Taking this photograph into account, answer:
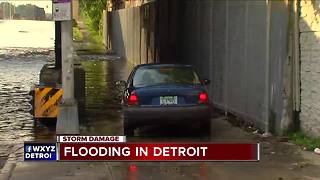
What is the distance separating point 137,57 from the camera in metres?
30.2

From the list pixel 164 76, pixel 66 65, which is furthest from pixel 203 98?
pixel 66 65

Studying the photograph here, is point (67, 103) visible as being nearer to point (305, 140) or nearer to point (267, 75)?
point (267, 75)

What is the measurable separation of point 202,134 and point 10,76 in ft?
48.2

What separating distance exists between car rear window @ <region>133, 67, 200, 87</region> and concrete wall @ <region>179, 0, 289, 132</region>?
4.50 ft

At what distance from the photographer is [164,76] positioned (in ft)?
38.7

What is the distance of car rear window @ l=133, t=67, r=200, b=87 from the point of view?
456 inches

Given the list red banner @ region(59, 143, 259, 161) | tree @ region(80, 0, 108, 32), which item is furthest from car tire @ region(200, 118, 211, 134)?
tree @ region(80, 0, 108, 32)

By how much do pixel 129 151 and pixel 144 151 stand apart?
150mm

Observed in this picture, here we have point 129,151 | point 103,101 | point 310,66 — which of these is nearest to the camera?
point 129,151

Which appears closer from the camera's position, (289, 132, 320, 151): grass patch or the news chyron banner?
the news chyron banner

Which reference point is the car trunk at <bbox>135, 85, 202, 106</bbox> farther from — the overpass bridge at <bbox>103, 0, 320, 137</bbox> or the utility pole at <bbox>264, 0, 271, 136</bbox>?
the overpass bridge at <bbox>103, 0, 320, 137</bbox>

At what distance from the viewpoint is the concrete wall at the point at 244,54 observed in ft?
37.2

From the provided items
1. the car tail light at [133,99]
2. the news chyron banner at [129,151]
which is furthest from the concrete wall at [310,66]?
the news chyron banner at [129,151]

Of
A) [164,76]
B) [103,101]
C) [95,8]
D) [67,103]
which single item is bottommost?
[103,101]
